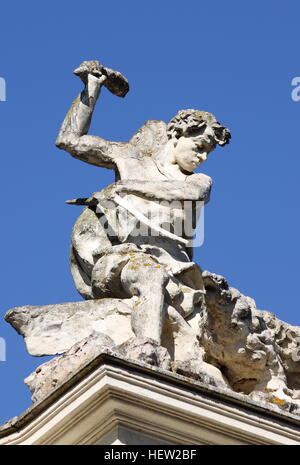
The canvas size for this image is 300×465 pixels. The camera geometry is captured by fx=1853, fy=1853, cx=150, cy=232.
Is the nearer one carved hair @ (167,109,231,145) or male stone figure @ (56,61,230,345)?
male stone figure @ (56,61,230,345)

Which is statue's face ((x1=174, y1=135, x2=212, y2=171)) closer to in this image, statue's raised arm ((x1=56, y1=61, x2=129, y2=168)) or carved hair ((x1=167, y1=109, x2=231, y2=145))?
carved hair ((x1=167, y1=109, x2=231, y2=145))

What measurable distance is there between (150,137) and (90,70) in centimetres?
75

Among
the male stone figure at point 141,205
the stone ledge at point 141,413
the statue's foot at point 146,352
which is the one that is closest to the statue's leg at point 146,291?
the male stone figure at point 141,205

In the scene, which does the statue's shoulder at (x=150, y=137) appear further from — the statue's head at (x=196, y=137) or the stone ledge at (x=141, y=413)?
the stone ledge at (x=141, y=413)

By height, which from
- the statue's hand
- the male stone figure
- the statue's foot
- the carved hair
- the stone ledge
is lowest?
the stone ledge

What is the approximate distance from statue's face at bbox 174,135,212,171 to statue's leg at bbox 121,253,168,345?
4.09 feet

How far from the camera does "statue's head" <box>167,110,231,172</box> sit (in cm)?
1519

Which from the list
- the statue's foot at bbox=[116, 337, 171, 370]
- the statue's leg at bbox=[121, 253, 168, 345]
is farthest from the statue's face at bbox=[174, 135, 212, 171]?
the statue's foot at bbox=[116, 337, 171, 370]

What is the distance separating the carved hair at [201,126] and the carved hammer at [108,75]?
2.30 ft

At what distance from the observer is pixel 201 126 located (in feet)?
50.0

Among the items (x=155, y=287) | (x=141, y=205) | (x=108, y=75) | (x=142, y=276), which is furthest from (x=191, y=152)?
(x=155, y=287)

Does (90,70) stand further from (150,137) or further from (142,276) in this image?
(142,276)

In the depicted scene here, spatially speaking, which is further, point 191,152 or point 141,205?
point 191,152

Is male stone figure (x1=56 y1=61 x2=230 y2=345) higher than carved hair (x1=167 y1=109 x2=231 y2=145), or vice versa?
carved hair (x1=167 y1=109 x2=231 y2=145)
